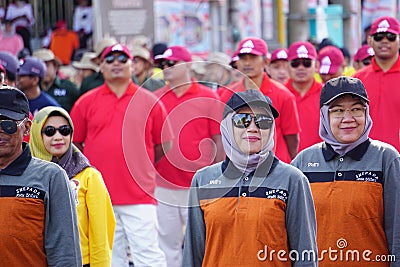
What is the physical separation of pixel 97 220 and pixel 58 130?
737mm

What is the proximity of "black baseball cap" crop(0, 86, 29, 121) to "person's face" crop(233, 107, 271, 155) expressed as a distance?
4.13 ft

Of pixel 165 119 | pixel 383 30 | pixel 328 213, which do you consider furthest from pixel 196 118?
pixel 328 213

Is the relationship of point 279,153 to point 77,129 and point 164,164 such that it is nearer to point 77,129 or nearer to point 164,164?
point 164,164

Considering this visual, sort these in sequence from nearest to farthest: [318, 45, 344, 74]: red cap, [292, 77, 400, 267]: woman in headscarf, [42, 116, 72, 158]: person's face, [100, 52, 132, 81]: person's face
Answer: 1. [292, 77, 400, 267]: woman in headscarf
2. [42, 116, 72, 158]: person's face
3. [100, 52, 132, 81]: person's face
4. [318, 45, 344, 74]: red cap

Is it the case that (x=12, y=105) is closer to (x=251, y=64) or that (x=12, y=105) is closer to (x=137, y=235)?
(x=137, y=235)

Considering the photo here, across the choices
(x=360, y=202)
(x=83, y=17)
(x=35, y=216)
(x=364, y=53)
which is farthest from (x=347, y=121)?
(x=83, y=17)

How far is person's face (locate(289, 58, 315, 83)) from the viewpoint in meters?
11.8

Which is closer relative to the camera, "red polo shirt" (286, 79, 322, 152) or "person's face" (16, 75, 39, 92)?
"red polo shirt" (286, 79, 322, 152)

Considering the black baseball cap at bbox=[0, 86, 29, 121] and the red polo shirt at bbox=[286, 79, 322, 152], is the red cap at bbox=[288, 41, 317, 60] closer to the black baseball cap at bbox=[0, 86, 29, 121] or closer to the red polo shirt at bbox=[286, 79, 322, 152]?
the red polo shirt at bbox=[286, 79, 322, 152]

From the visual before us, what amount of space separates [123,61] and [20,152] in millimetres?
4662

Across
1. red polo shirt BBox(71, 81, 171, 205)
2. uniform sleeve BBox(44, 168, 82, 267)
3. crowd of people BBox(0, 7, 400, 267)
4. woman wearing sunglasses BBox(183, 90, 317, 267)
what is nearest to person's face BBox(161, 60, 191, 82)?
crowd of people BBox(0, 7, 400, 267)

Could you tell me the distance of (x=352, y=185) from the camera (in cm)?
Result: 681

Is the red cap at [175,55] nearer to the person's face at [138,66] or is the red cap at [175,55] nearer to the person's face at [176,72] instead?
the person's face at [176,72]

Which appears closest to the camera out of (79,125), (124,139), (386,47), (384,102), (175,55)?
(384,102)
